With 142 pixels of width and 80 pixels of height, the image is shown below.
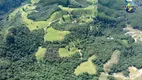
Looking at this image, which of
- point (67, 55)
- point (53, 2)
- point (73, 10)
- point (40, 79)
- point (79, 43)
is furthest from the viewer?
point (53, 2)

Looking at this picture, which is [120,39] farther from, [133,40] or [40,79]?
[40,79]

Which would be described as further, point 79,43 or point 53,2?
point 53,2

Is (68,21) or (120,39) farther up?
(68,21)

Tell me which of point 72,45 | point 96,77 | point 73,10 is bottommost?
point 96,77

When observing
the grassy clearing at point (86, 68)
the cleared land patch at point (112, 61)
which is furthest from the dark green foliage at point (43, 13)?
the cleared land patch at point (112, 61)

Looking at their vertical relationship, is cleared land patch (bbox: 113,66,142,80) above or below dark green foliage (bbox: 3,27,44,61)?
below

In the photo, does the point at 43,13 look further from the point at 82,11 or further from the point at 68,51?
the point at 68,51

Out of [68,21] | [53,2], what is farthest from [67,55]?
[53,2]

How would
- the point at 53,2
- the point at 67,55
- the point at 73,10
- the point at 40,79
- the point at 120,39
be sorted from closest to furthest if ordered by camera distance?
the point at 40,79 < the point at 67,55 < the point at 120,39 < the point at 73,10 < the point at 53,2

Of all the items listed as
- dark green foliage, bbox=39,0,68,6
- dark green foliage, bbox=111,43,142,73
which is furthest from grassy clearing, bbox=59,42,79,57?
dark green foliage, bbox=39,0,68,6

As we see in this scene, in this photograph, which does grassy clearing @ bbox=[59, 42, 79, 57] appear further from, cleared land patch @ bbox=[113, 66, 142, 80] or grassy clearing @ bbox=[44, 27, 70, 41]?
cleared land patch @ bbox=[113, 66, 142, 80]
